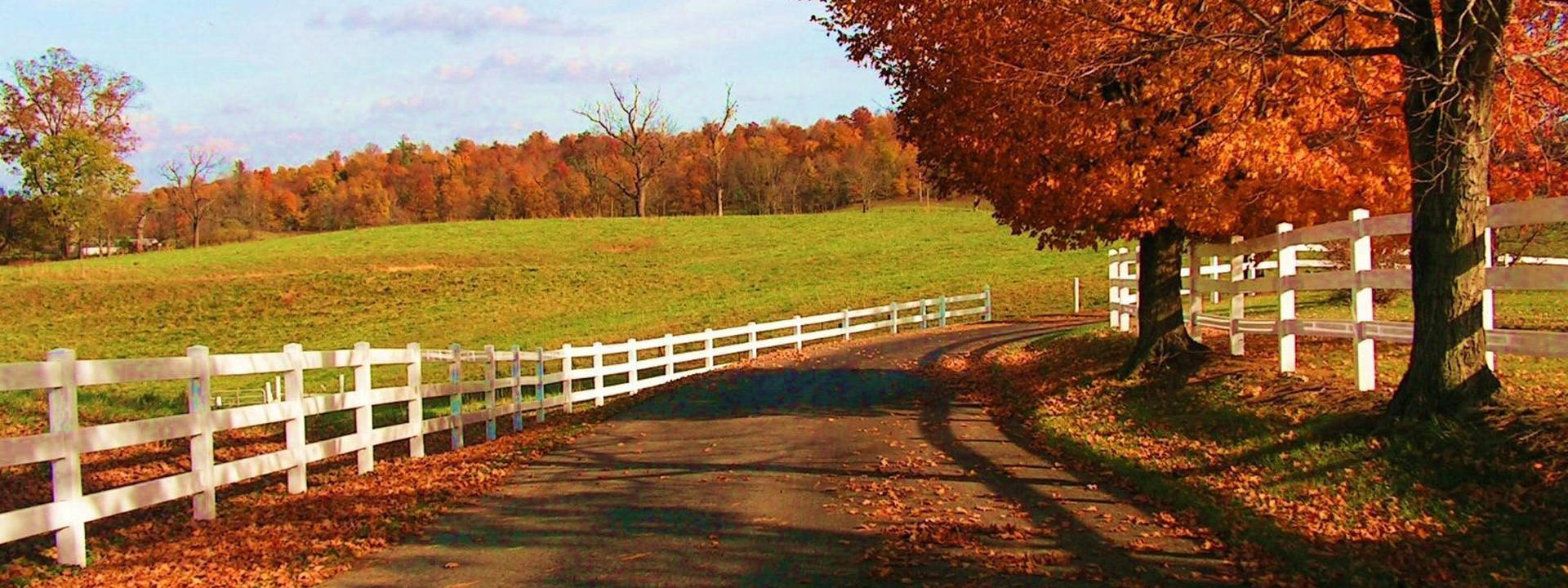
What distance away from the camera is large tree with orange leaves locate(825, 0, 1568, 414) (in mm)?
8117

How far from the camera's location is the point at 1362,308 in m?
9.74

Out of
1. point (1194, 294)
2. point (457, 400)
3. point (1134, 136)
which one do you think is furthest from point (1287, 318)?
point (457, 400)

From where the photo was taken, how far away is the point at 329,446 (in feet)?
33.9

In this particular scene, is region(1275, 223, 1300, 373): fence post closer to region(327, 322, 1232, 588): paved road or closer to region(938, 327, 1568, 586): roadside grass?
region(938, 327, 1568, 586): roadside grass

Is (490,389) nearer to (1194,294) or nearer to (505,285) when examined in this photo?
(1194,294)

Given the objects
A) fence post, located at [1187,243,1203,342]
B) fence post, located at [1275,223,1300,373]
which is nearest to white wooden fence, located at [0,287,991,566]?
fence post, located at [1275,223,1300,373]

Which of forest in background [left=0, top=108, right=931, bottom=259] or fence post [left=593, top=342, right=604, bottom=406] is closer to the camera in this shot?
fence post [left=593, top=342, right=604, bottom=406]

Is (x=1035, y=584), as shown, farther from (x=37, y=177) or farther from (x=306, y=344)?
(x=37, y=177)

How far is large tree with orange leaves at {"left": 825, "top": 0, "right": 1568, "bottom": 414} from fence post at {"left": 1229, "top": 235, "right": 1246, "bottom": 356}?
0.44 metres

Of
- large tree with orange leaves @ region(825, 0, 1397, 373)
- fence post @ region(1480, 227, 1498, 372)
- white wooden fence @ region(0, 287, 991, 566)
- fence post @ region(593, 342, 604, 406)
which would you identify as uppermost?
large tree with orange leaves @ region(825, 0, 1397, 373)

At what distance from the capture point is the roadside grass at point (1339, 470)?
637cm

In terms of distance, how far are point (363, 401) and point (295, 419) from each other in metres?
1.13

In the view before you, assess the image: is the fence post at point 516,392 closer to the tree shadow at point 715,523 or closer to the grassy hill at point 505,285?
the tree shadow at point 715,523

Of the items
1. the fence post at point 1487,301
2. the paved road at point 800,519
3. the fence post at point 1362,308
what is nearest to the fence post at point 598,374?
the paved road at point 800,519
